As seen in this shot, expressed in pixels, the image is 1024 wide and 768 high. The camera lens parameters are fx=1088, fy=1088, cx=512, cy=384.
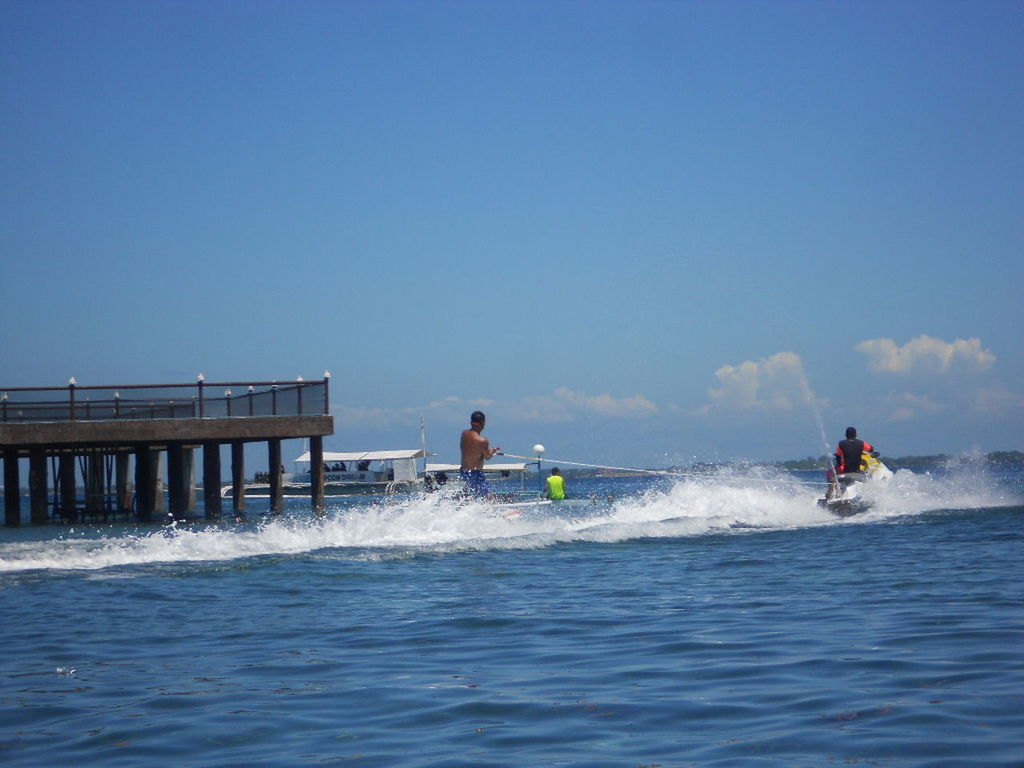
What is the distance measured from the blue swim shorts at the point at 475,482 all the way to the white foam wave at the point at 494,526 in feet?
0.66

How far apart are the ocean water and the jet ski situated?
547cm

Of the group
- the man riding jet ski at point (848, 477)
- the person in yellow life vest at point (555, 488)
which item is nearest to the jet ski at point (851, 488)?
the man riding jet ski at point (848, 477)

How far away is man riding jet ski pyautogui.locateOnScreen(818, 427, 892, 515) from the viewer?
65.1 ft

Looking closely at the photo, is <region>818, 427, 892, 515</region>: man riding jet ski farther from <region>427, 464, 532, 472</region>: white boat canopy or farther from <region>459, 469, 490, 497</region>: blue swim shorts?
<region>427, 464, 532, 472</region>: white boat canopy

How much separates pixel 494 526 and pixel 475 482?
0.84m

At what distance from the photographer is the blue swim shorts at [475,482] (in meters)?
15.7

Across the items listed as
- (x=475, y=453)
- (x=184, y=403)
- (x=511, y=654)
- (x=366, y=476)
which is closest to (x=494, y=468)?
(x=366, y=476)

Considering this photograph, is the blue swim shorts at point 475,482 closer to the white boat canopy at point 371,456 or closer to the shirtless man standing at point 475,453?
the shirtless man standing at point 475,453

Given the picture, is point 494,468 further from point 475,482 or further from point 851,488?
point 475,482

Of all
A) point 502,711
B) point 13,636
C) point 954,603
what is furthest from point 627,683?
point 13,636

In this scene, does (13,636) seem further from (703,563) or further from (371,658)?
(703,563)

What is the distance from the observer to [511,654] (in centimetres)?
702

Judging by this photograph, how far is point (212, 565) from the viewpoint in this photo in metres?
12.4

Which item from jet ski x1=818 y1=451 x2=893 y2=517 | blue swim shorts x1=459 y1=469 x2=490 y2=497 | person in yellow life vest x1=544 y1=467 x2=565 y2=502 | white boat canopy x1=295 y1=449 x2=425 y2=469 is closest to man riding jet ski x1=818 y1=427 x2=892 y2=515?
jet ski x1=818 y1=451 x2=893 y2=517
